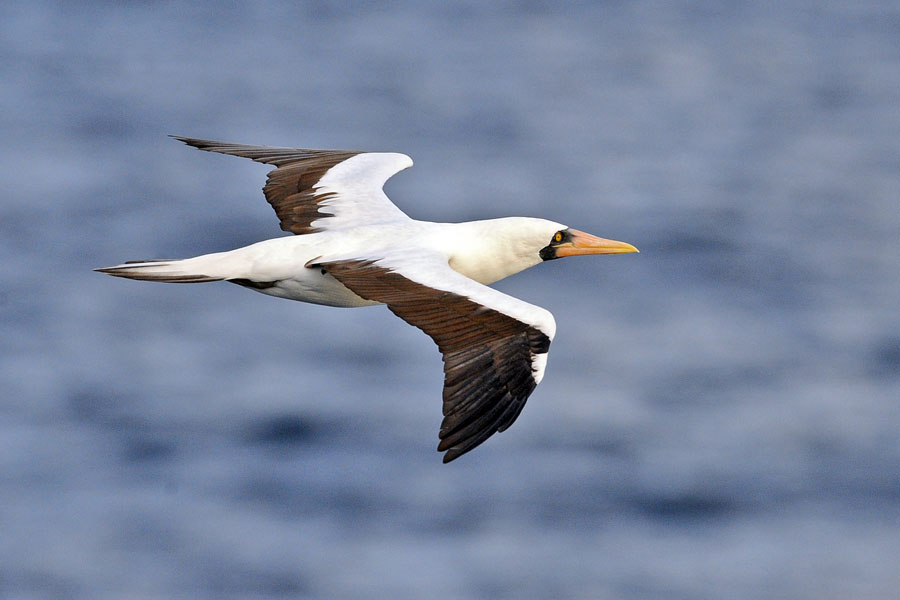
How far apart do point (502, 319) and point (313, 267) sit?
2.62 meters

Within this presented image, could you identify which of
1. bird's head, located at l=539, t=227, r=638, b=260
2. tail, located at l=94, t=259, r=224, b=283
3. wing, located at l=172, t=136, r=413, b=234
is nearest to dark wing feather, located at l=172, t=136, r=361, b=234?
wing, located at l=172, t=136, r=413, b=234

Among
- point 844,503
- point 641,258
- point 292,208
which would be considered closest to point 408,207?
point 641,258

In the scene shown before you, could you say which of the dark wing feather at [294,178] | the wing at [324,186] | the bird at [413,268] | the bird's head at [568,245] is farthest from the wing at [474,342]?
the dark wing feather at [294,178]

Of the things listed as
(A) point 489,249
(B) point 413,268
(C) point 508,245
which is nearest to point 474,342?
(B) point 413,268

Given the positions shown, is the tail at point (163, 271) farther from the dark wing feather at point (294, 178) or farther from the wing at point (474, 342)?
the wing at point (474, 342)

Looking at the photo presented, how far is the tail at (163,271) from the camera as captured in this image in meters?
15.0

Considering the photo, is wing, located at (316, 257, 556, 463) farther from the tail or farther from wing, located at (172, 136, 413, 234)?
wing, located at (172, 136, 413, 234)

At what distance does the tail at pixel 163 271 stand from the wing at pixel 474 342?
2.02 m

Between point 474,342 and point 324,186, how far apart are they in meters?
5.03

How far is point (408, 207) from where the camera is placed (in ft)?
131

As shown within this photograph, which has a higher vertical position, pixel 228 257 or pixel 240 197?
pixel 228 257

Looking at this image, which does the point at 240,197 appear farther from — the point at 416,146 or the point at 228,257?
the point at 228,257

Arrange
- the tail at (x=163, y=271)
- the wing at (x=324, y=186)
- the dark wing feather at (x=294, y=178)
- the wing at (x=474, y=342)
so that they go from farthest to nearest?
the dark wing feather at (x=294, y=178) < the wing at (x=324, y=186) < the tail at (x=163, y=271) < the wing at (x=474, y=342)

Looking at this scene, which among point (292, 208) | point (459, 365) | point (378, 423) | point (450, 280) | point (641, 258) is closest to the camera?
point (459, 365)
